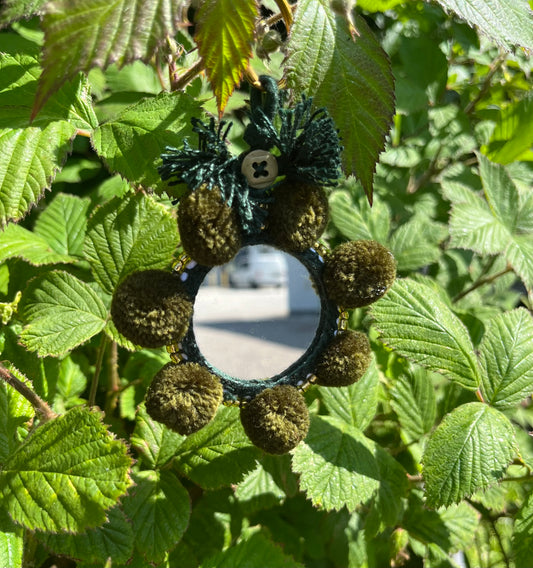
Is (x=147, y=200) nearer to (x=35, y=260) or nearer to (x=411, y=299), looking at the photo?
(x=35, y=260)

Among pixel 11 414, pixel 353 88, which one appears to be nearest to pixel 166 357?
pixel 11 414

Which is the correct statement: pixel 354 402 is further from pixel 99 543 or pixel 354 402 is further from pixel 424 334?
pixel 99 543

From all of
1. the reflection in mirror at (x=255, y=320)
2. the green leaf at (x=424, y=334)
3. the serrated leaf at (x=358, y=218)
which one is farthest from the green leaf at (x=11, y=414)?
the serrated leaf at (x=358, y=218)

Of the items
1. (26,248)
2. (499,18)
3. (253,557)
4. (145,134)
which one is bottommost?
(253,557)

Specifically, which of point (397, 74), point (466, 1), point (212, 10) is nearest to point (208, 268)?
point (212, 10)

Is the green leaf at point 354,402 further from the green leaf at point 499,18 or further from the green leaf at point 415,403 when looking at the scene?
the green leaf at point 499,18

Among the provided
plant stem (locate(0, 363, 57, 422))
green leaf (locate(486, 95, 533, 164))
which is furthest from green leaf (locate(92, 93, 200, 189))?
green leaf (locate(486, 95, 533, 164))
